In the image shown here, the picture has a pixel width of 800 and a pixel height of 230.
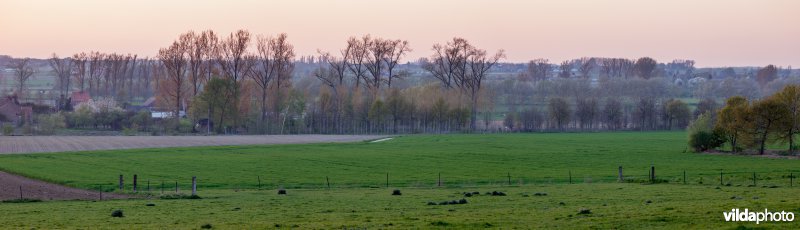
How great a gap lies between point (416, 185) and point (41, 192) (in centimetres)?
1998

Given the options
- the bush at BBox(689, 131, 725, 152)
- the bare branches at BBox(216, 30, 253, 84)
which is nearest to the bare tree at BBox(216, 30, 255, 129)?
the bare branches at BBox(216, 30, 253, 84)

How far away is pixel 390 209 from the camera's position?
35.3m

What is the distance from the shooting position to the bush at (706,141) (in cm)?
9189

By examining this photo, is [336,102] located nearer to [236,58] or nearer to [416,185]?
[236,58]

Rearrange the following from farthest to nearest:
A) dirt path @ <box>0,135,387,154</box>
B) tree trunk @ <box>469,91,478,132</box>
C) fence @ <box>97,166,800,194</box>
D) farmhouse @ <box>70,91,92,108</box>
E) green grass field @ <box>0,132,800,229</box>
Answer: farmhouse @ <box>70,91,92,108</box> < tree trunk @ <box>469,91,478,132</box> < dirt path @ <box>0,135,387,154</box> < fence @ <box>97,166,800,194</box> < green grass field @ <box>0,132,800,229</box>

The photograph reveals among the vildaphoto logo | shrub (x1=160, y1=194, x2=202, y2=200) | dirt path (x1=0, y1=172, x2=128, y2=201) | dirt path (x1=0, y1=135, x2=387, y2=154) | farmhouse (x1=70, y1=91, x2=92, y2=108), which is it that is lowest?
dirt path (x1=0, y1=172, x2=128, y2=201)

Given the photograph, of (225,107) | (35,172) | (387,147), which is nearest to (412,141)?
(387,147)

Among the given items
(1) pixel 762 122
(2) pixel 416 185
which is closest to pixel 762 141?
(1) pixel 762 122

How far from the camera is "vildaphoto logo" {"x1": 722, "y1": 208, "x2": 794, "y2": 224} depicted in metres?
25.5

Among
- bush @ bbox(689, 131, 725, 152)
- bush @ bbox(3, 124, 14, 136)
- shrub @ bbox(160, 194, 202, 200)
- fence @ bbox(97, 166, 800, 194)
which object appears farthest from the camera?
bush @ bbox(3, 124, 14, 136)

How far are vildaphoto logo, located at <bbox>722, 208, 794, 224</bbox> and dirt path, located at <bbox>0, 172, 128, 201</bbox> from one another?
30.5 metres

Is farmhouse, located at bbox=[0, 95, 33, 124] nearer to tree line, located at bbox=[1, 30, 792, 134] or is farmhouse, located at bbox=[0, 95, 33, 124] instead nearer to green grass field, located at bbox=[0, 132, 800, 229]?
tree line, located at bbox=[1, 30, 792, 134]

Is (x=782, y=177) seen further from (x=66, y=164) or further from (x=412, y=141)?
(x=412, y=141)

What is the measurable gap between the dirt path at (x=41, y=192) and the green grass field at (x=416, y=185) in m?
1.44
